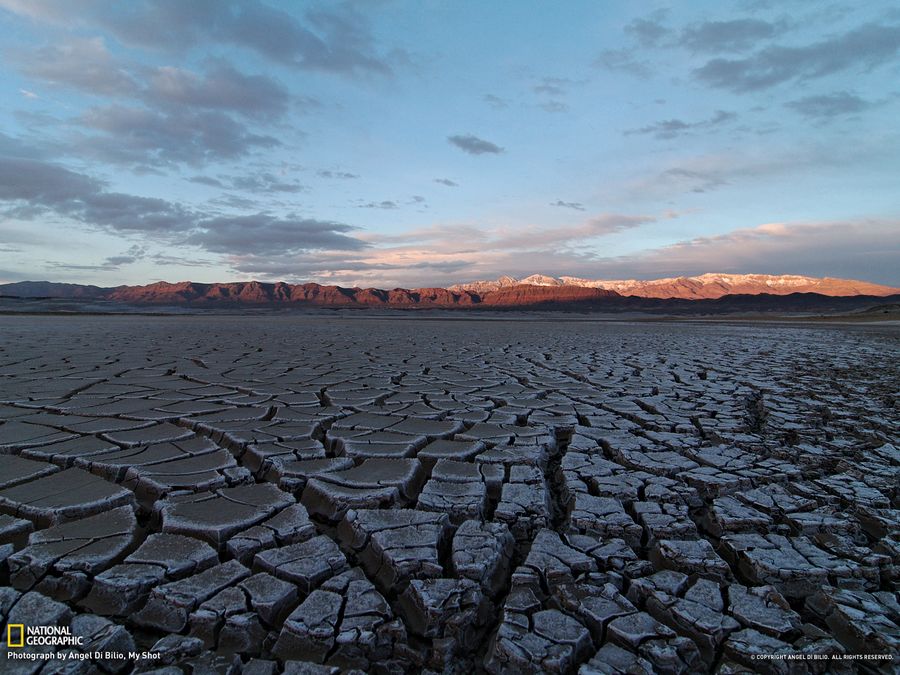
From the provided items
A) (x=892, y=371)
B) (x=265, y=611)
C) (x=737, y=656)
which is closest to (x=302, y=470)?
(x=265, y=611)

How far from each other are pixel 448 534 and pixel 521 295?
2921 inches

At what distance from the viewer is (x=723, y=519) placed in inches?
78.0

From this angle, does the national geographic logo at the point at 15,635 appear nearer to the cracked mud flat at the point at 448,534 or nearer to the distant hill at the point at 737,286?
the cracked mud flat at the point at 448,534

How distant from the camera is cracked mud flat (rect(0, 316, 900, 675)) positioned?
51.2 inches

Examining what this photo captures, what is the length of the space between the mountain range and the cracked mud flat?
50.2 m

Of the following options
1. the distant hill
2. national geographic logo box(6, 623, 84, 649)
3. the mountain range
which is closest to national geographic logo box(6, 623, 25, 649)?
national geographic logo box(6, 623, 84, 649)

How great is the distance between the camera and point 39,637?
1270 mm

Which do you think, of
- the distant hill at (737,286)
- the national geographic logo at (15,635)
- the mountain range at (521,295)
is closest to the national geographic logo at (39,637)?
the national geographic logo at (15,635)

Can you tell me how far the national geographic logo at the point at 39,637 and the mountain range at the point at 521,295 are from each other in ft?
172

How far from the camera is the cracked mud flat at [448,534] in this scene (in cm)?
130

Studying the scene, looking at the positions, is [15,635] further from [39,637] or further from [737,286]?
[737,286]

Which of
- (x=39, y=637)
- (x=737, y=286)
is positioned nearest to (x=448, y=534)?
(x=39, y=637)

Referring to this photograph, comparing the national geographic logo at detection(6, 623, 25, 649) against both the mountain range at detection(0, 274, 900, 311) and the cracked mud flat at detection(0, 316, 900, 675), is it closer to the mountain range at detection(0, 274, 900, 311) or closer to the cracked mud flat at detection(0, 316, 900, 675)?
the cracked mud flat at detection(0, 316, 900, 675)

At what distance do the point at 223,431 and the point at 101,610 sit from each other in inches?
65.3
